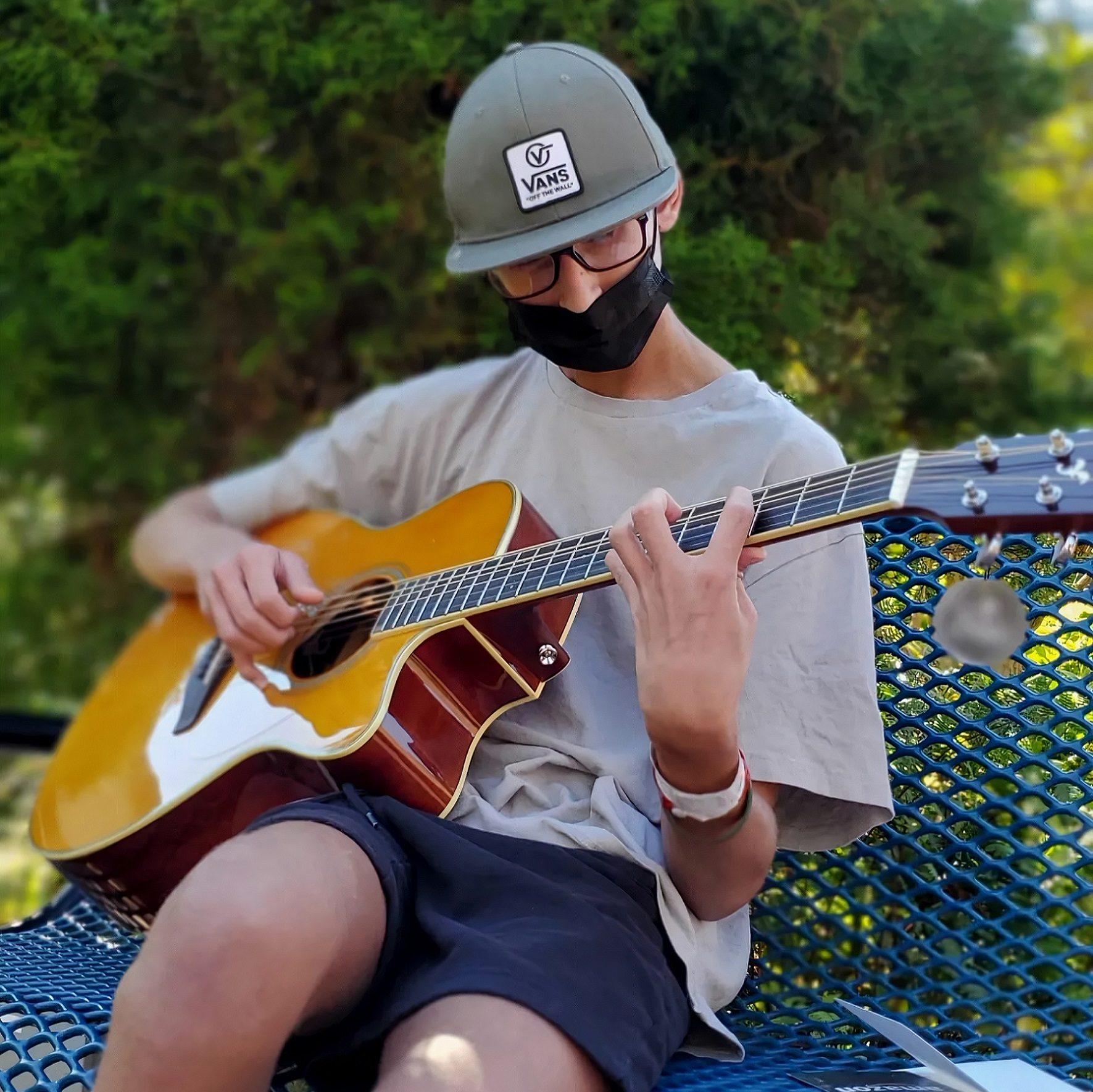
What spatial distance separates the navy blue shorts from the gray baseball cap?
70 cm

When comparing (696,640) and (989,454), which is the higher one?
(989,454)

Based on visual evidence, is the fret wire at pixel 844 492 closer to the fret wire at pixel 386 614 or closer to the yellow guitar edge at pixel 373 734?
the yellow guitar edge at pixel 373 734

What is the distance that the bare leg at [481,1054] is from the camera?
1229 mm

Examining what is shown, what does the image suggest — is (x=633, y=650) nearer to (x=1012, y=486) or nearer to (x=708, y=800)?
(x=708, y=800)

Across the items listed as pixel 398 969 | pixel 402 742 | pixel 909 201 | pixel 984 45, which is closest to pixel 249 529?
pixel 402 742

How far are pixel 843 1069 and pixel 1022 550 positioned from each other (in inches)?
30.9

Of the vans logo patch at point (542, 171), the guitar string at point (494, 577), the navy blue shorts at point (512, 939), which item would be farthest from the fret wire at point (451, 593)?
the vans logo patch at point (542, 171)

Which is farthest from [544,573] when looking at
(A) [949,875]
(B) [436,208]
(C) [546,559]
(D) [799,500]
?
(B) [436,208]

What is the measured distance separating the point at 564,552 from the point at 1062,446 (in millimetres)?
615

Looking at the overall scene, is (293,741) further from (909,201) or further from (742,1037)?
(909,201)

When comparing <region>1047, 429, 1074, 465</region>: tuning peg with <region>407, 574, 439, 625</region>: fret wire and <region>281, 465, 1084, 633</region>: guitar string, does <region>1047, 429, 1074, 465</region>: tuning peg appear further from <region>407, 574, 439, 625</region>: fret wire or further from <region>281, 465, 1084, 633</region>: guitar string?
<region>407, 574, 439, 625</region>: fret wire

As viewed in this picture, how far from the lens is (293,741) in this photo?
172 cm

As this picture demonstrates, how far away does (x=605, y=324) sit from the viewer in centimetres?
165

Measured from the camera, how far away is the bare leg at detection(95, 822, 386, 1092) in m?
1.25
